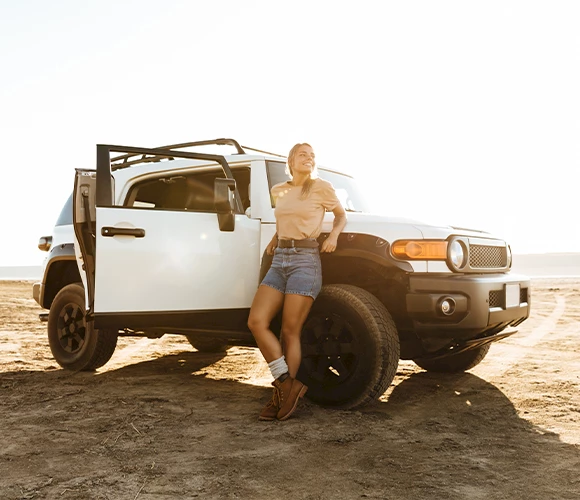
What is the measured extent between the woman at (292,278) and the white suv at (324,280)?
289 millimetres

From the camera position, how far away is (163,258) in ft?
14.5

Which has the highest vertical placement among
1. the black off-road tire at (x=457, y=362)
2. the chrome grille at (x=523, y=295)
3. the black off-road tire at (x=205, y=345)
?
the chrome grille at (x=523, y=295)

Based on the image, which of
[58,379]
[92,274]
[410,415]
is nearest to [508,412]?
[410,415]

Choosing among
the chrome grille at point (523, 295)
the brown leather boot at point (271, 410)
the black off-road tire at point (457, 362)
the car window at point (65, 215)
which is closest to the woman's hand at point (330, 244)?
the brown leather boot at point (271, 410)

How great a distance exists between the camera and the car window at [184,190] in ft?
17.3

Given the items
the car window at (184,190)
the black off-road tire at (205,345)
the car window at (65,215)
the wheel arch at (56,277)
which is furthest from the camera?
the black off-road tire at (205,345)

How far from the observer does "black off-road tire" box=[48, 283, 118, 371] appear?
5.73 metres

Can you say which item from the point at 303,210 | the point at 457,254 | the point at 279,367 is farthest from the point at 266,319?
the point at 457,254

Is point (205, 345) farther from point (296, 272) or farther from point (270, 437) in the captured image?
point (270, 437)

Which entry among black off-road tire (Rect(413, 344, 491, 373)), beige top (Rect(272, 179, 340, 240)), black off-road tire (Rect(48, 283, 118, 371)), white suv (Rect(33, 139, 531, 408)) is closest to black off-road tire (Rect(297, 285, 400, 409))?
white suv (Rect(33, 139, 531, 408))

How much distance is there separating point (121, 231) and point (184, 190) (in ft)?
4.31

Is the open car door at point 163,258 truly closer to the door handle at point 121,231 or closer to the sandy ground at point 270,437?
the door handle at point 121,231

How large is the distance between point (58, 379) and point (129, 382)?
0.71 meters

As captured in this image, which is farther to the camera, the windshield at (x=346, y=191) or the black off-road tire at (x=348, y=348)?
the windshield at (x=346, y=191)
